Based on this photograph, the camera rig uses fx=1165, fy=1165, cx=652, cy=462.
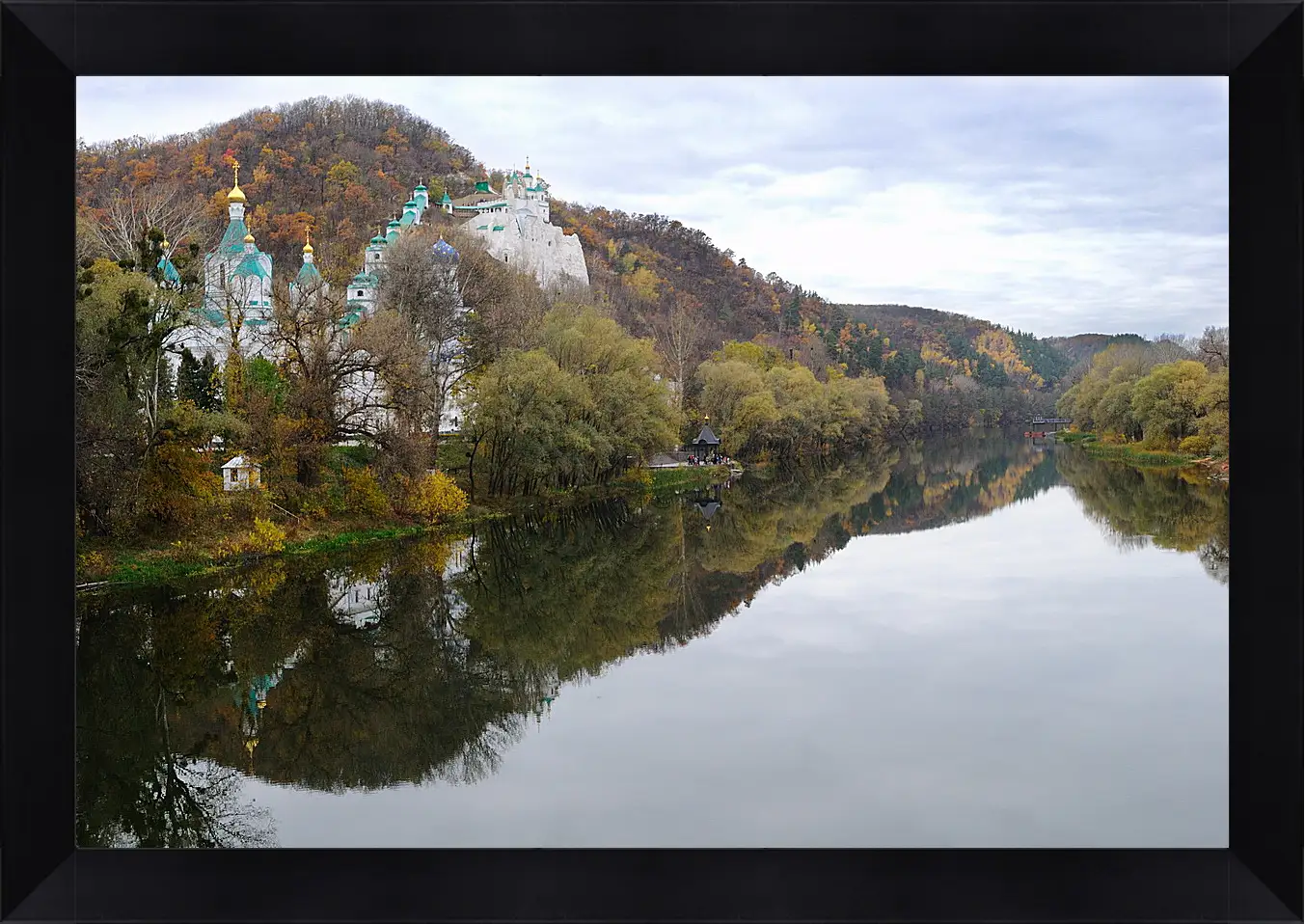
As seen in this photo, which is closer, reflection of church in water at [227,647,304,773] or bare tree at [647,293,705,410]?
reflection of church in water at [227,647,304,773]

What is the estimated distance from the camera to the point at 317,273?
15461mm

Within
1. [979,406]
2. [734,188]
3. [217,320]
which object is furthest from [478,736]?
[979,406]

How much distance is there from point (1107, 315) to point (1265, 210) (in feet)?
114

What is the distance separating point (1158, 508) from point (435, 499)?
9.60 metres

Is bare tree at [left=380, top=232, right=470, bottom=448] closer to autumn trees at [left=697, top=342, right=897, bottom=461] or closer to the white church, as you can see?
the white church

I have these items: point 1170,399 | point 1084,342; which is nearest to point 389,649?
point 1170,399

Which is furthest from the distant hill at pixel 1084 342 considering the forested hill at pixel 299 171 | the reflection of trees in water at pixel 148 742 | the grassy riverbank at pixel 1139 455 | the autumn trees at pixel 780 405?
the reflection of trees in water at pixel 148 742

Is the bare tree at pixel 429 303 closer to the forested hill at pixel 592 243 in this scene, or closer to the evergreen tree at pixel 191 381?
the forested hill at pixel 592 243

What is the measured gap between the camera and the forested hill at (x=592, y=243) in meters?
19.1

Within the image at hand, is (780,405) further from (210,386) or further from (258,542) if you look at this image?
(258,542)

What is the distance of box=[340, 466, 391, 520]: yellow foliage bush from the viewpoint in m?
11.7

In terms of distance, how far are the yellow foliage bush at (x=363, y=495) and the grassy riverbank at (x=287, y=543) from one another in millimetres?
151

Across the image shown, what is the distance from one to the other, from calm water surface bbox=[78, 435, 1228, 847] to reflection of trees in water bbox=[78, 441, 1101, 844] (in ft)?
0.09

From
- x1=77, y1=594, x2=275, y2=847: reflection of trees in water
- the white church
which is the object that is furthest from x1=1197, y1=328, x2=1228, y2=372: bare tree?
x1=77, y1=594, x2=275, y2=847: reflection of trees in water
